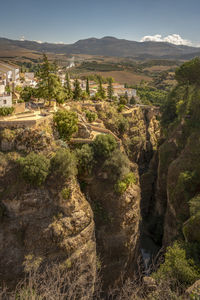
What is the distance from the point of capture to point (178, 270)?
16.8 metres

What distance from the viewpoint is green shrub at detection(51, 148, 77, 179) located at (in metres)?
20.0

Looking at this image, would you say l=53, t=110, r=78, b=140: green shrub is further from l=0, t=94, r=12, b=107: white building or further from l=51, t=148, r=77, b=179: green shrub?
l=0, t=94, r=12, b=107: white building

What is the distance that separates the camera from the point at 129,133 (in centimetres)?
3778

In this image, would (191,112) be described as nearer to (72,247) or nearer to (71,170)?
(71,170)

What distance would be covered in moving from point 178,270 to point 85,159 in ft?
42.7

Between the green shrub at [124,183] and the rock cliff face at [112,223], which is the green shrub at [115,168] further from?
the rock cliff face at [112,223]

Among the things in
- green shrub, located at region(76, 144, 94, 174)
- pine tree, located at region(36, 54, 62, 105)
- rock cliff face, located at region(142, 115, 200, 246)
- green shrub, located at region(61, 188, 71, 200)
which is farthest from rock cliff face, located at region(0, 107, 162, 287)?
pine tree, located at region(36, 54, 62, 105)

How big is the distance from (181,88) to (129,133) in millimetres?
13486

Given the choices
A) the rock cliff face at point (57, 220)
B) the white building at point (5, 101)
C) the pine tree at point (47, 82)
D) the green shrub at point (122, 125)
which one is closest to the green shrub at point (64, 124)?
the rock cliff face at point (57, 220)

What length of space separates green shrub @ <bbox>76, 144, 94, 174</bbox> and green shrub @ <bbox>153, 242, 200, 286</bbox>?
11293mm

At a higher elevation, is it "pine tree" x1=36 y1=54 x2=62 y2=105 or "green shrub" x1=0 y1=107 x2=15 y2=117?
"pine tree" x1=36 y1=54 x2=62 y2=105

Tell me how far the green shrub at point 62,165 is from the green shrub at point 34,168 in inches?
30.7

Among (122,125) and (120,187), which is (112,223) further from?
(122,125)

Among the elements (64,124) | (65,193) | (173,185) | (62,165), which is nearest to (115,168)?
(62,165)
